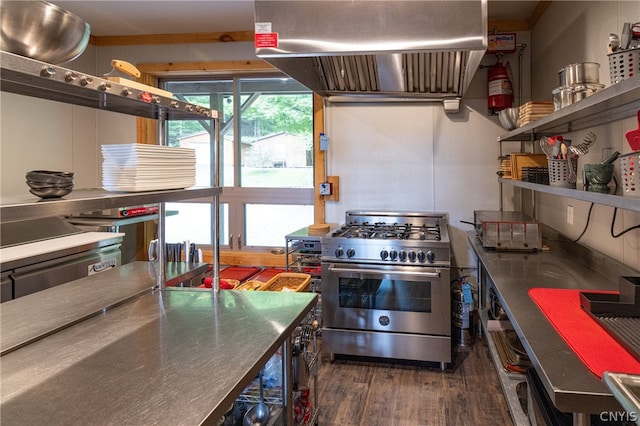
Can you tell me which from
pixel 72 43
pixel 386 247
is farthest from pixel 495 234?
pixel 72 43

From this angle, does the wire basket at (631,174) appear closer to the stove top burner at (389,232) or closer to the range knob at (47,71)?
the range knob at (47,71)

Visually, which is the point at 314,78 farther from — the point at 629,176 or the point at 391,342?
the point at 629,176

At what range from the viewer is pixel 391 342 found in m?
2.74

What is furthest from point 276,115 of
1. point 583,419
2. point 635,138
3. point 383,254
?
point 583,419

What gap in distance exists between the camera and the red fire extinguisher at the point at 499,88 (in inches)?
124

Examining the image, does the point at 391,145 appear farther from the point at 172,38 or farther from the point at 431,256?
the point at 172,38

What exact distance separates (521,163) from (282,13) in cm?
162

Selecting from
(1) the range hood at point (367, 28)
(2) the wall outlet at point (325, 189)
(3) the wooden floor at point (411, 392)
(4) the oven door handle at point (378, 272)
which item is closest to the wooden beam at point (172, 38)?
(2) the wall outlet at point (325, 189)

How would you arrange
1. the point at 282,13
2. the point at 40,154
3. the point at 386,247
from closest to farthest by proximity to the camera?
the point at 282,13, the point at 386,247, the point at 40,154

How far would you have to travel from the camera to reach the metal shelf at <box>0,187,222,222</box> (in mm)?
789

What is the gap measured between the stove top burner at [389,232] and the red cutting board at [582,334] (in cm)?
125

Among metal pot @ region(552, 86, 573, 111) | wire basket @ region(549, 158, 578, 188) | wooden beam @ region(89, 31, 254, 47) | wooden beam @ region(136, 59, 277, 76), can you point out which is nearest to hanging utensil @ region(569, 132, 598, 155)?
wire basket @ region(549, 158, 578, 188)

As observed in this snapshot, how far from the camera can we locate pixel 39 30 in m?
0.94

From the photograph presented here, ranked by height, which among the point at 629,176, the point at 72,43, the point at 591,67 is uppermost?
the point at 591,67
